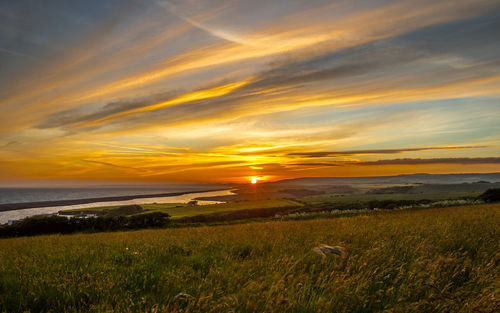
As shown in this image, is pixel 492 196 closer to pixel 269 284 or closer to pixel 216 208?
pixel 269 284

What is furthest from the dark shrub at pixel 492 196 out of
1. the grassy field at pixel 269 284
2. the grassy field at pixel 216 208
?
the grassy field at pixel 269 284

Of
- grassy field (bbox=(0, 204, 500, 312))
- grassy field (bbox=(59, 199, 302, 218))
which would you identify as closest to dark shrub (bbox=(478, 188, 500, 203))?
grassy field (bbox=(59, 199, 302, 218))

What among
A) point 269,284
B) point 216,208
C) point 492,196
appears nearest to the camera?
point 269,284

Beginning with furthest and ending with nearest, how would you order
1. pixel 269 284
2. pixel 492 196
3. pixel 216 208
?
pixel 216 208, pixel 492 196, pixel 269 284

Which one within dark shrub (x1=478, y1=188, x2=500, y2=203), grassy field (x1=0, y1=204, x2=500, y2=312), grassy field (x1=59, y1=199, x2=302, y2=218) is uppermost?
grassy field (x1=0, y1=204, x2=500, y2=312)

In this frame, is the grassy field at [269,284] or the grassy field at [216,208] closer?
the grassy field at [269,284]

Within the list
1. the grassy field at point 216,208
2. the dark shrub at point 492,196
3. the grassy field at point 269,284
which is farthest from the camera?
the grassy field at point 216,208

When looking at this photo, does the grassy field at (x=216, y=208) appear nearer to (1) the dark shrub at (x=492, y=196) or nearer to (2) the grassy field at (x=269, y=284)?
(1) the dark shrub at (x=492, y=196)

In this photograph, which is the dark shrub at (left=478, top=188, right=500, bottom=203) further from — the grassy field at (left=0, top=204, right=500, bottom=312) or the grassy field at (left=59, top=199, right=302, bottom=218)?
the grassy field at (left=0, top=204, right=500, bottom=312)

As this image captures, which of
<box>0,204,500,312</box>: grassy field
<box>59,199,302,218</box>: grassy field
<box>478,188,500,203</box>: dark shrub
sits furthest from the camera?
<box>59,199,302,218</box>: grassy field

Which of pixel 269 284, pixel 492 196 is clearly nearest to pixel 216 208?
pixel 492 196

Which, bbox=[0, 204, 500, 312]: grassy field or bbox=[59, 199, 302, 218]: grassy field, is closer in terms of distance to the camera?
bbox=[0, 204, 500, 312]: grassy field

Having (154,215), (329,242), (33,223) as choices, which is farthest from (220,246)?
(33,223)

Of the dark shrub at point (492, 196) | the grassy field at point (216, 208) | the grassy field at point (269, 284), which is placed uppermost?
the grassy field at point (269, 284)
